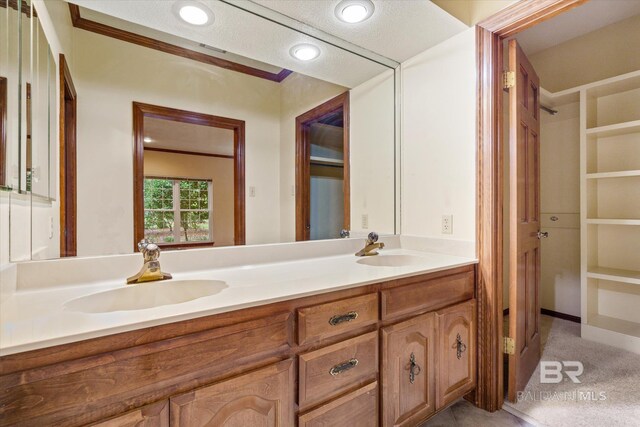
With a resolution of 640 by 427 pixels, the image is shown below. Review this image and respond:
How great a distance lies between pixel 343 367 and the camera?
106cm

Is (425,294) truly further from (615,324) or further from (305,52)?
(615,324)

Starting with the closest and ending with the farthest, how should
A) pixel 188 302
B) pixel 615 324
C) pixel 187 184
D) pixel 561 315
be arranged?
pixel 188 302 < pixel 187 184 < pixel 615 324 < pixel 561 315

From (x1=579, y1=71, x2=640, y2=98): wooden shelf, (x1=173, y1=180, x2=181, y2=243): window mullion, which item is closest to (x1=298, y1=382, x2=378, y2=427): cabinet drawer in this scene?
(x1=173, y1=180, x2=181, y2=243): window mullion

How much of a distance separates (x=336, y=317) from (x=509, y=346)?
1202 mm

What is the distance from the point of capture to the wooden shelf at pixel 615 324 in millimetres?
2225

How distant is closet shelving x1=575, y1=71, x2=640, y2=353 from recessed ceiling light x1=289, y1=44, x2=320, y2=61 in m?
2.21

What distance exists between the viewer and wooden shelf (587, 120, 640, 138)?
2160 mm

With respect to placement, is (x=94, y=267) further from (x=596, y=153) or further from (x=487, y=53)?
(x=596, y=153)

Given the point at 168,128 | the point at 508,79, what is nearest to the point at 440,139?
the point at 508,79

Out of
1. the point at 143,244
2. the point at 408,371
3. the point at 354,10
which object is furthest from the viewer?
the point at 354,10

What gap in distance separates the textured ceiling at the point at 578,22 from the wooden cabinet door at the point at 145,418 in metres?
3.29

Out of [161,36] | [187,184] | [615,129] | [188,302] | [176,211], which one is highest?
[161,36]

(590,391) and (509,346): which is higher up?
(509,346)

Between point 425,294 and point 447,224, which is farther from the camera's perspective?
point 447,224
